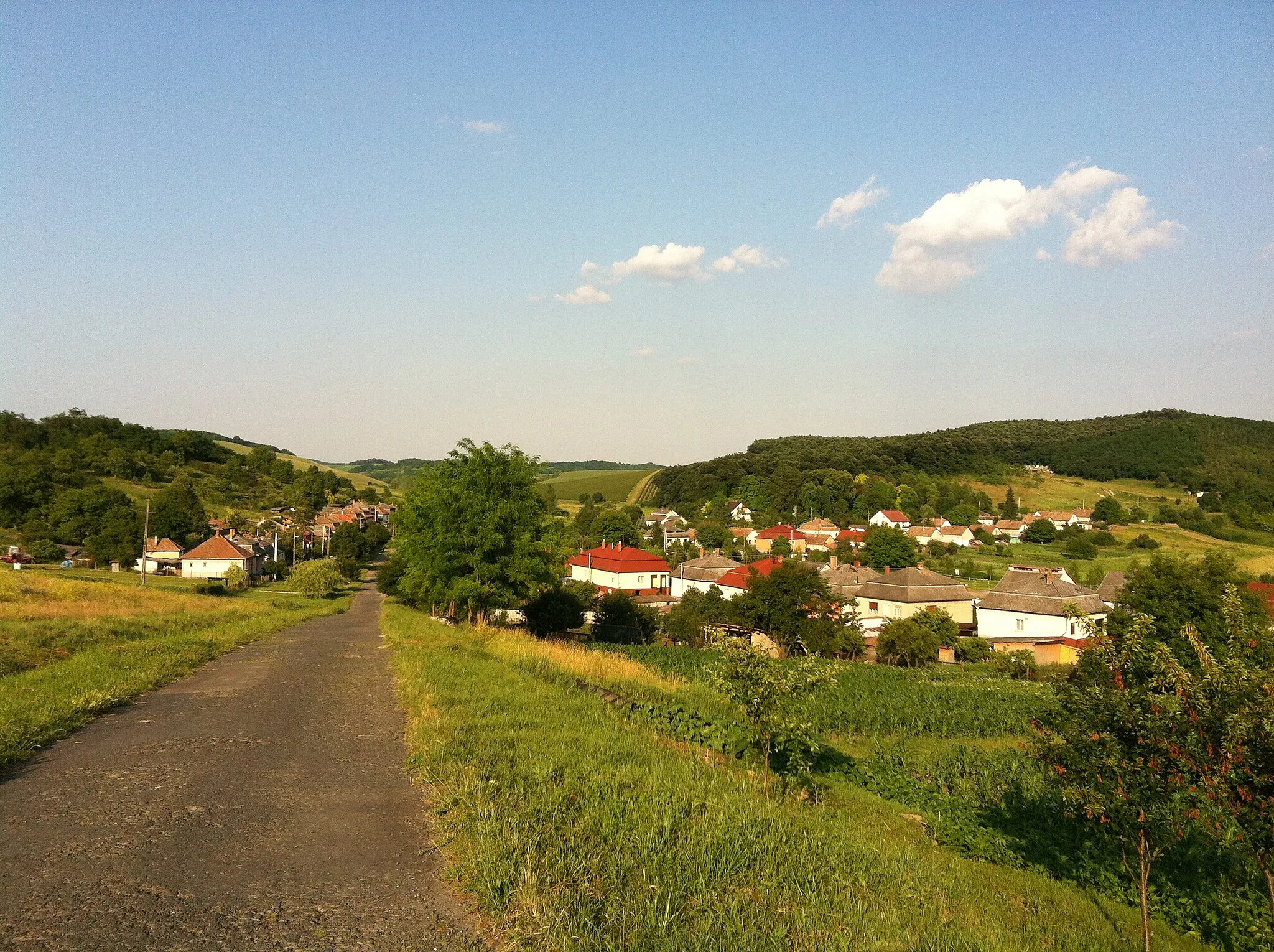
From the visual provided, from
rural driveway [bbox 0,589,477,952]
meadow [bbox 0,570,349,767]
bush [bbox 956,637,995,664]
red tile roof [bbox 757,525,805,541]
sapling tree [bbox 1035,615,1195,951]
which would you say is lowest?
bush [bbox 956,637,995,664]

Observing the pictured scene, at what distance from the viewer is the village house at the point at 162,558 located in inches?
3191

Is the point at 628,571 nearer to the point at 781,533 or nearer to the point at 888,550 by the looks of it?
the point at 888,550

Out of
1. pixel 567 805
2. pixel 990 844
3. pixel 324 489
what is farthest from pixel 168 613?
pixel 324 489

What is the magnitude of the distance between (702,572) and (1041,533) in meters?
75.6

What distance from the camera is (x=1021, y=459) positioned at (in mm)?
194375

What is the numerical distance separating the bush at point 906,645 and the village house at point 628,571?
37177 millimetres

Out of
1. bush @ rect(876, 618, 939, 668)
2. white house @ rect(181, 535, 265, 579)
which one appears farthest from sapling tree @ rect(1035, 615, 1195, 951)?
white house @ rect(181, 535, 265, 579)

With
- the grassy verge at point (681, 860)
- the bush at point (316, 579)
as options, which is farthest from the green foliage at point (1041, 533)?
the grassy verge at point (681, 860)

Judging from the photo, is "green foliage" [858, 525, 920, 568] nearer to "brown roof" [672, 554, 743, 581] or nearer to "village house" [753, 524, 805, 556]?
"village house" [753, 524, 805, 556]

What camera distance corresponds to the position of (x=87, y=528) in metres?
86.2

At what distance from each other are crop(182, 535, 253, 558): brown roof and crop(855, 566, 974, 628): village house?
70.2m

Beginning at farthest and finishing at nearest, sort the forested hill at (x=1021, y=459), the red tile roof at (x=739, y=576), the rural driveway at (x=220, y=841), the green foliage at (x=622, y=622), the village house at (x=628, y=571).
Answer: the forested hill at (x=1021, y=459)
the village house at (x=628, y=571)
the red tile roof at (x=739, y=576)
the green foliage at (x=622, y=622)
the rural driveway at (x=220, y=841)

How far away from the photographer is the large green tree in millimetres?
30609

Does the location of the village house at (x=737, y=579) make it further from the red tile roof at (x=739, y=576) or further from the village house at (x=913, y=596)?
the village house at (x=913, y=596)
